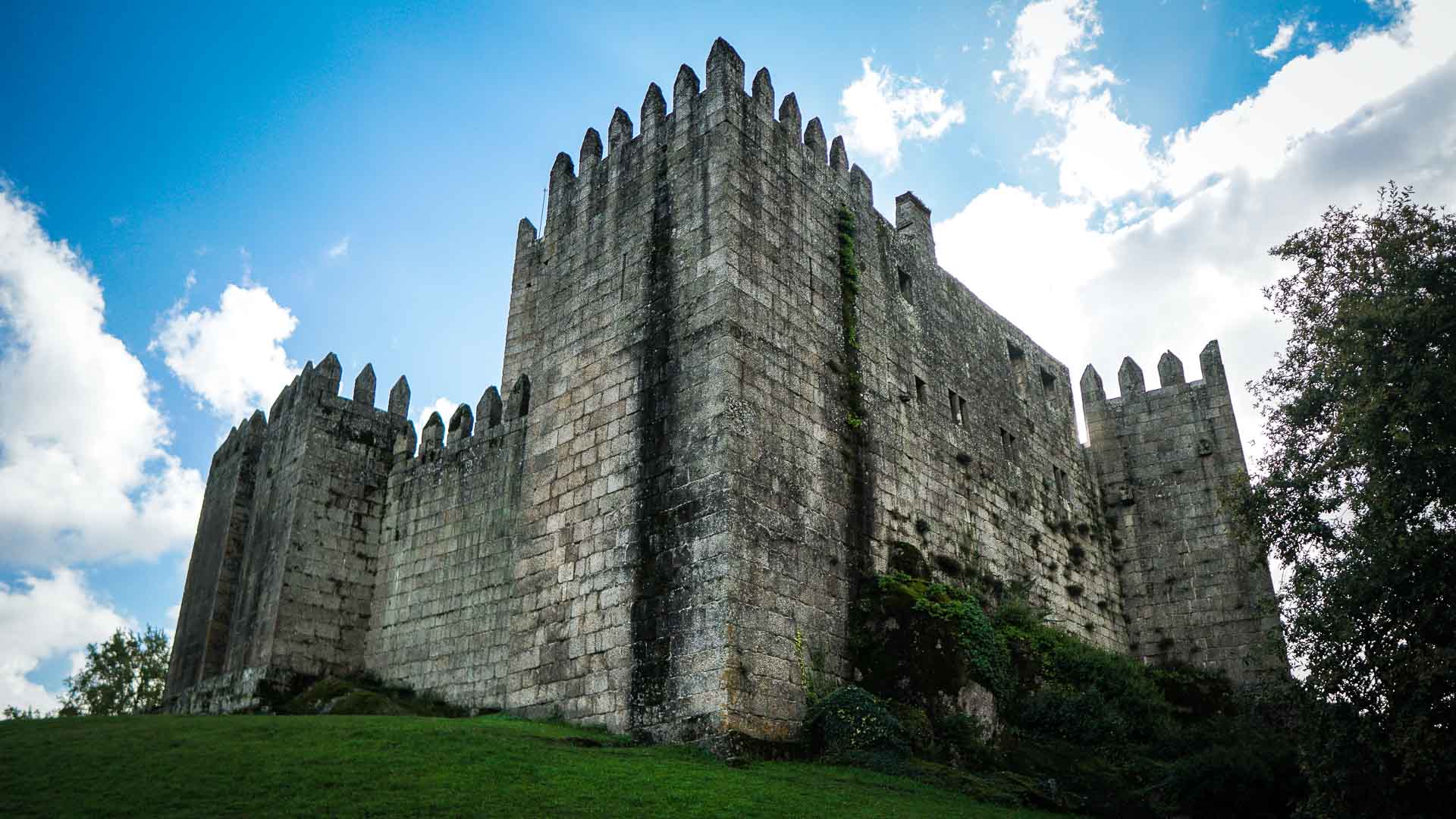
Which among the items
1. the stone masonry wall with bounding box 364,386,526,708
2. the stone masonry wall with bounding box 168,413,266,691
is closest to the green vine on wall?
the stone masonry wall with bounding box 364,386,526,708

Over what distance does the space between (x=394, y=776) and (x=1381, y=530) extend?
11.7m

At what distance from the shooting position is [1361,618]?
13625 mm

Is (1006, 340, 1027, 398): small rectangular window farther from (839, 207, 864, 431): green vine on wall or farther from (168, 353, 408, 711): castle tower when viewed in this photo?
(168, 353, 408, 711): castle tower

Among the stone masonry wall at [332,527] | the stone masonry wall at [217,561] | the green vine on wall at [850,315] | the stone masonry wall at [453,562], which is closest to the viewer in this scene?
the green vine on wall at [850,315]

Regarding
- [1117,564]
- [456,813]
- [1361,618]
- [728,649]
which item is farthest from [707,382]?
[1117,564]

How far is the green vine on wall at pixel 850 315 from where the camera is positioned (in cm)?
1912

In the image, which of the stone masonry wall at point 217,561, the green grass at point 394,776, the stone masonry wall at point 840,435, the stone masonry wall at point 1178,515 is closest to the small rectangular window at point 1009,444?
the stone masonry wall at point 840,435

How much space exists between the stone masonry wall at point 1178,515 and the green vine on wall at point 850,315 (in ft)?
34.0

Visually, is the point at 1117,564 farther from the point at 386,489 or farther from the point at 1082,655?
the point at 386,489

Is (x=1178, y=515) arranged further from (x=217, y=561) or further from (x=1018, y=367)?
(x=217, y=561)

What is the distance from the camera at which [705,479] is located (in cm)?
1595

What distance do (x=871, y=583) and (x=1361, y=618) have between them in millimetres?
6696

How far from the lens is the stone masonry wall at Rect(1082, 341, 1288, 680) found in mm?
24547

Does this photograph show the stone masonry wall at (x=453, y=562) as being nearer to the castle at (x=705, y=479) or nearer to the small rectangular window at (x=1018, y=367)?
the castle at (x=705, y=479)
